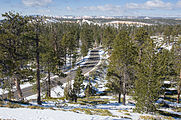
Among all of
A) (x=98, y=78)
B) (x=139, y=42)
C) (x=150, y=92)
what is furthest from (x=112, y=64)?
(x=98, y=78)

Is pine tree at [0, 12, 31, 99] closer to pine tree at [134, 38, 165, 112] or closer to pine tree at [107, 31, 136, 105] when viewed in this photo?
pine tree at [107, 31, 136, 105]

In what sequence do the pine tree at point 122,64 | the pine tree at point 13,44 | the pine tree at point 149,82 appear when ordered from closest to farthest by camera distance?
1. the pine tree at point 13,44
2. the pine tree at point 149,82
3. the pine tree at point 122,64

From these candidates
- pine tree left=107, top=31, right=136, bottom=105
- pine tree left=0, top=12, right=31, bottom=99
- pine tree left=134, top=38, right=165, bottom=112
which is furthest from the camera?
pine tree left=107, top=31, right=136, bottom=105

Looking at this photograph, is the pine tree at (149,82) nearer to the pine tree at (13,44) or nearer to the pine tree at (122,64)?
the pine tree at (122,64)

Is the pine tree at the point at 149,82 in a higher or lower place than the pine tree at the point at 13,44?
lower

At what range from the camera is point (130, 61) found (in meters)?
19.9

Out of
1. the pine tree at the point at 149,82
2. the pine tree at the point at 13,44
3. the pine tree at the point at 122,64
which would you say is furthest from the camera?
Answer: the pine tree at the point at 122,64

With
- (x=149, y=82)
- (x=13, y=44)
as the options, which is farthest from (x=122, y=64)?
(x=13, y=44)

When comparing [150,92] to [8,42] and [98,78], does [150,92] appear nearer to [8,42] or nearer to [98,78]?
[8,42]

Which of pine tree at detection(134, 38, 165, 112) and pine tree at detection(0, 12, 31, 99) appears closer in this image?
pine tree at detection(0, 12, 31, 99)

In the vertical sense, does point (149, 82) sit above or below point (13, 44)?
below

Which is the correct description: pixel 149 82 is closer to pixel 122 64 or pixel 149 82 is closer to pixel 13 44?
pixel 122 64

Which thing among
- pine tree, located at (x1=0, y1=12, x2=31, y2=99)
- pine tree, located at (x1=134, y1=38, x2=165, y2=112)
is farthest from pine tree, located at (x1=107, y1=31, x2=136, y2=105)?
pine tree, located at (x1=0, y1=12, x2=31, y2=99)

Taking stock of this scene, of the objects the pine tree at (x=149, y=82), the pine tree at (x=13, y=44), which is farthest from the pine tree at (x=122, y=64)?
the pine tree at (x=13, y=44)
